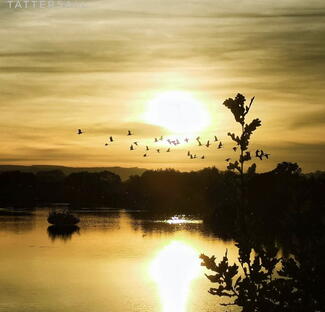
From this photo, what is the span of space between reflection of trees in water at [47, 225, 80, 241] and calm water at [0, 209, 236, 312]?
329 mm

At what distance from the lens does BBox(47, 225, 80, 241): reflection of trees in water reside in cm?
10450

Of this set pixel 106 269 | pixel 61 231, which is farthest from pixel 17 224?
pixel 106 269

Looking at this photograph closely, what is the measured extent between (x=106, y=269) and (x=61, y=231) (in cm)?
4850

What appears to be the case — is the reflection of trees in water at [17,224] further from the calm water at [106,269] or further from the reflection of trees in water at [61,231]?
the reflection of trees in water at [61,231]

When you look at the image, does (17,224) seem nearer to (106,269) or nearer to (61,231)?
(61,231)

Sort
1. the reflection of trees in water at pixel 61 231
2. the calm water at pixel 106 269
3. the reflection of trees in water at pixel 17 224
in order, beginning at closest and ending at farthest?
the calm water at pixel 106 269, the reflection of trees in water at pixel 61 231, the reflection of trees in water at pixel 17 224

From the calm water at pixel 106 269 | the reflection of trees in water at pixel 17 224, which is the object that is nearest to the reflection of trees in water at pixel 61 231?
the calm water at pixel 106 269

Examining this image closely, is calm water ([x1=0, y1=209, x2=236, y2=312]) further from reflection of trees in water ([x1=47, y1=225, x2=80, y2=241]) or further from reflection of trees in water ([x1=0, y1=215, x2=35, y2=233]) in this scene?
reflection of trees in water ([x1=47, y1=225, x2=80, y2=241])

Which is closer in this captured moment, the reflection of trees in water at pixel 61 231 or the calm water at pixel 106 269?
the calm water at pixel 106 269

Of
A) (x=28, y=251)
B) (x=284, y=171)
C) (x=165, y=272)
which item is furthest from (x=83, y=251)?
(x=284, y=171)

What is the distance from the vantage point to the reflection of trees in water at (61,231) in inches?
4114

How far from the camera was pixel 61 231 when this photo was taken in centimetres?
11400

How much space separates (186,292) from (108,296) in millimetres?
6937

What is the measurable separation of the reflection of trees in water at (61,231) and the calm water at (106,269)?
329 millimetres
